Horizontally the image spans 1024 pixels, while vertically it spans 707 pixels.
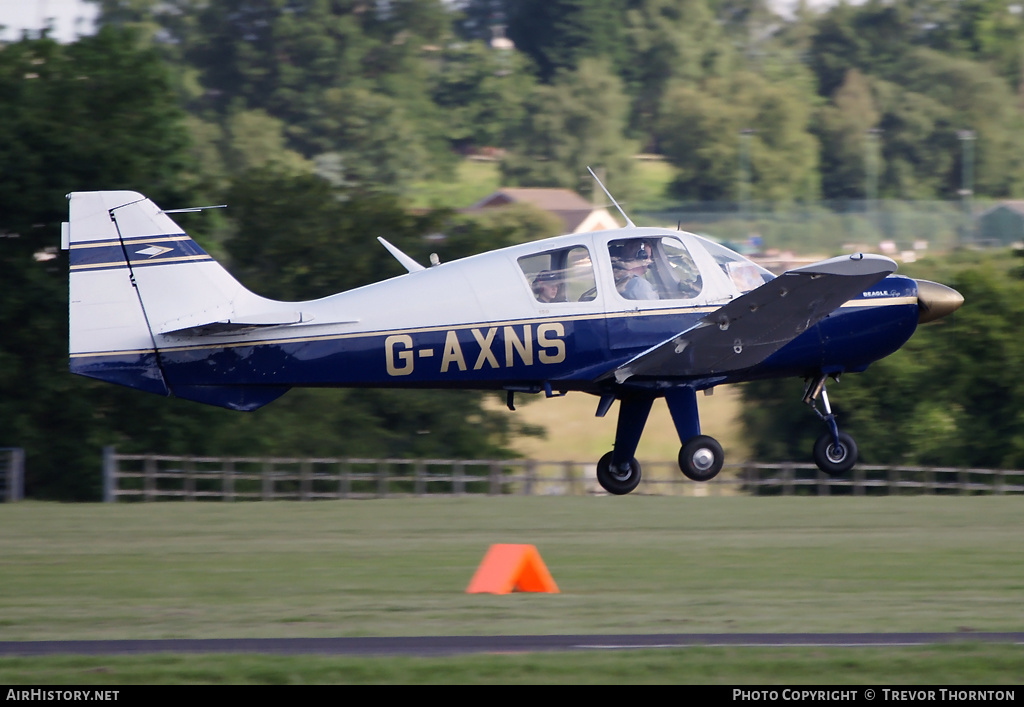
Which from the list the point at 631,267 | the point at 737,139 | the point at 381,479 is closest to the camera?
the point at 631,267

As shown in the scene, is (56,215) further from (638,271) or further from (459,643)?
(459,643)

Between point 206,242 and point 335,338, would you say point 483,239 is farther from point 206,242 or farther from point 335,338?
point 335,338

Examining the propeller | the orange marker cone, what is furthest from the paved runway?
the propeller

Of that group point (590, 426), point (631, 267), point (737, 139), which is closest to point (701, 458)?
point (631, 267)

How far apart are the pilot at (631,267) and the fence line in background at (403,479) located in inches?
522

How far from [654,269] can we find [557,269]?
0.98 meters

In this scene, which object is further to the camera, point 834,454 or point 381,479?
point 381,479

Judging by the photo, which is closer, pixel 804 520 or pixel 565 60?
pixel 804 520

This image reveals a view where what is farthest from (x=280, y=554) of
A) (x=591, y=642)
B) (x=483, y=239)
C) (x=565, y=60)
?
(x=565, y=60)

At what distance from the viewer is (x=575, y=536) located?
54.3ft

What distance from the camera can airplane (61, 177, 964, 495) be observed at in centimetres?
1384

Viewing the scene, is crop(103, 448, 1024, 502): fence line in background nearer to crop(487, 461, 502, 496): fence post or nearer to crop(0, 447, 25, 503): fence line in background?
crop(487, 461, 502, 496): fence post

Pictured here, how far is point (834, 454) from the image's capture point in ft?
49.6

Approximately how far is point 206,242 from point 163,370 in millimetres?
18808
